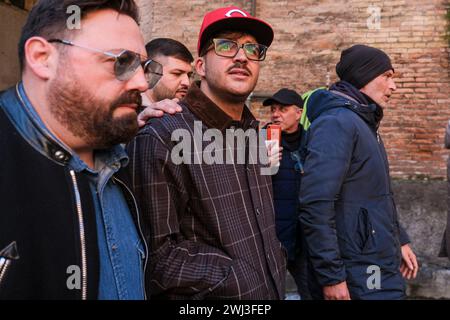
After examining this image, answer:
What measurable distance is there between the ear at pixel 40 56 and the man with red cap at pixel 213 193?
22.3 inches

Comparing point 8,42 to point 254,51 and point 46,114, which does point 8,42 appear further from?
point 46,114

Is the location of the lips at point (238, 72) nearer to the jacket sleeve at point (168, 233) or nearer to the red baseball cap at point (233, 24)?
the red baseball cap at point (233, 24)

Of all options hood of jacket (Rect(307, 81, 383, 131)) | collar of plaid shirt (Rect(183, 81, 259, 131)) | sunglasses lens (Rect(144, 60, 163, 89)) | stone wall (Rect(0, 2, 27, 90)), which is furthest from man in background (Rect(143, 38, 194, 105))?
stone wall (Rect(0, 2, 27, 90))

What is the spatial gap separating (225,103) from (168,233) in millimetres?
732

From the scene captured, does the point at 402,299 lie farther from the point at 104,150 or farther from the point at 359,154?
the point at 104,150

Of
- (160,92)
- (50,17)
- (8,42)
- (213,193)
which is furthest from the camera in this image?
(8,42)

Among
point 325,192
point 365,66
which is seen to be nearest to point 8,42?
point 365,66

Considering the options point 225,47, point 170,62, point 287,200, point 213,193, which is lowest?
point 287,200

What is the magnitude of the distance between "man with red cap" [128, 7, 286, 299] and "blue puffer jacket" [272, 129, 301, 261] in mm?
1318

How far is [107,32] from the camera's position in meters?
1.49

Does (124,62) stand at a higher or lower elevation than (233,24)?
lower

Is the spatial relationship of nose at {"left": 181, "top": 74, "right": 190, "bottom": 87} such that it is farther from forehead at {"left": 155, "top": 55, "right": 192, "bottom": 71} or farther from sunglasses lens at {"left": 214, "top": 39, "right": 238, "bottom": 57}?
sunglasses lens at {"left": 214, "top": 39, "right": 238, "bottom": 57}

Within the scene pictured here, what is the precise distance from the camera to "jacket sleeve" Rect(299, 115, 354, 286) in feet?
8.39

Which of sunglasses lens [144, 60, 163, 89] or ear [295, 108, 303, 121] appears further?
ear [295, 108, 303, 121]
